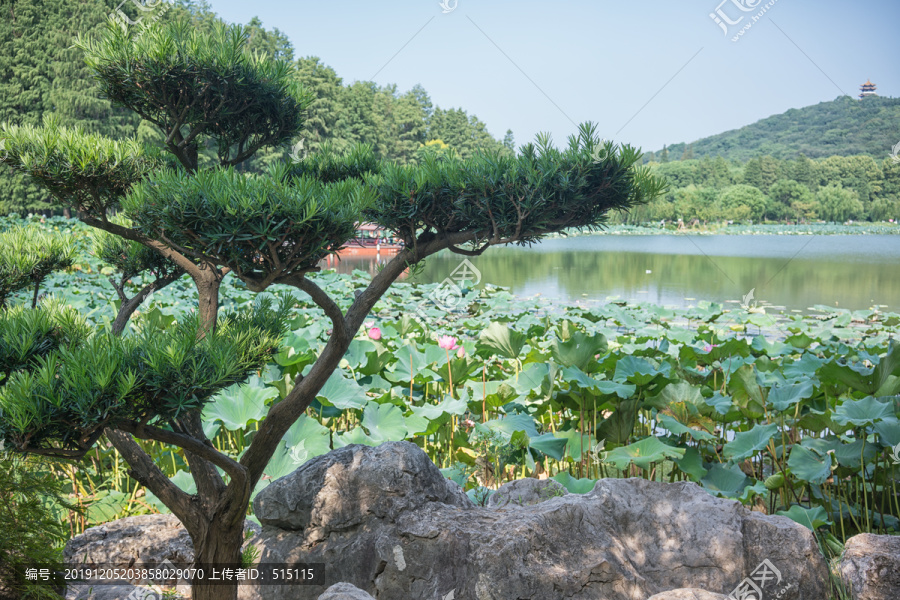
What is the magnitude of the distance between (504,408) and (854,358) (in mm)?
2332

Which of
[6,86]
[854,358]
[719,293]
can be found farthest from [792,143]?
[6,86]

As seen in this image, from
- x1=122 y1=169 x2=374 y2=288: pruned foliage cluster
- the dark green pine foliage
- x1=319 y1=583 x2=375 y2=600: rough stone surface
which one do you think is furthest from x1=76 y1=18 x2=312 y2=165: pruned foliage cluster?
the dark green pine foliage

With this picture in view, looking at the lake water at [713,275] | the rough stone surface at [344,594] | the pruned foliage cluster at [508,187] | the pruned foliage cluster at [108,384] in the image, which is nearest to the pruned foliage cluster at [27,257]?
the pruned foliage cluster at [108,384]

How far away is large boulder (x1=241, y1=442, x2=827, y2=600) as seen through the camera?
1575mm

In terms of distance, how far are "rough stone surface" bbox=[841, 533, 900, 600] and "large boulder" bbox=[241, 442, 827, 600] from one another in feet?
0.34

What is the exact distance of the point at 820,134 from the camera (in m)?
28.2

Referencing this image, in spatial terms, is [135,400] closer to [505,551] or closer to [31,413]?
[31,413]

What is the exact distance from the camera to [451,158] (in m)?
1.75

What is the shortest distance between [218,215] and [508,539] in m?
1.13

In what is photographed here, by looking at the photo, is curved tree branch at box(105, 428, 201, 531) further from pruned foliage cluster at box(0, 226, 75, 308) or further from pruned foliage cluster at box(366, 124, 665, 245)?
pruned foliage cluster at box(366, 124, 665, 245)

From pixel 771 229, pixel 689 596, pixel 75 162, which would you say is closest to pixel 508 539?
pixel 689 596

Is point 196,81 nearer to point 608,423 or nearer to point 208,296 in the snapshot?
point 208,296

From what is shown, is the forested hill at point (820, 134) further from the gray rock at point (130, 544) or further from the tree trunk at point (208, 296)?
the gray rock at point (130, 544)

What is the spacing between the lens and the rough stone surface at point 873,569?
1499 mm
